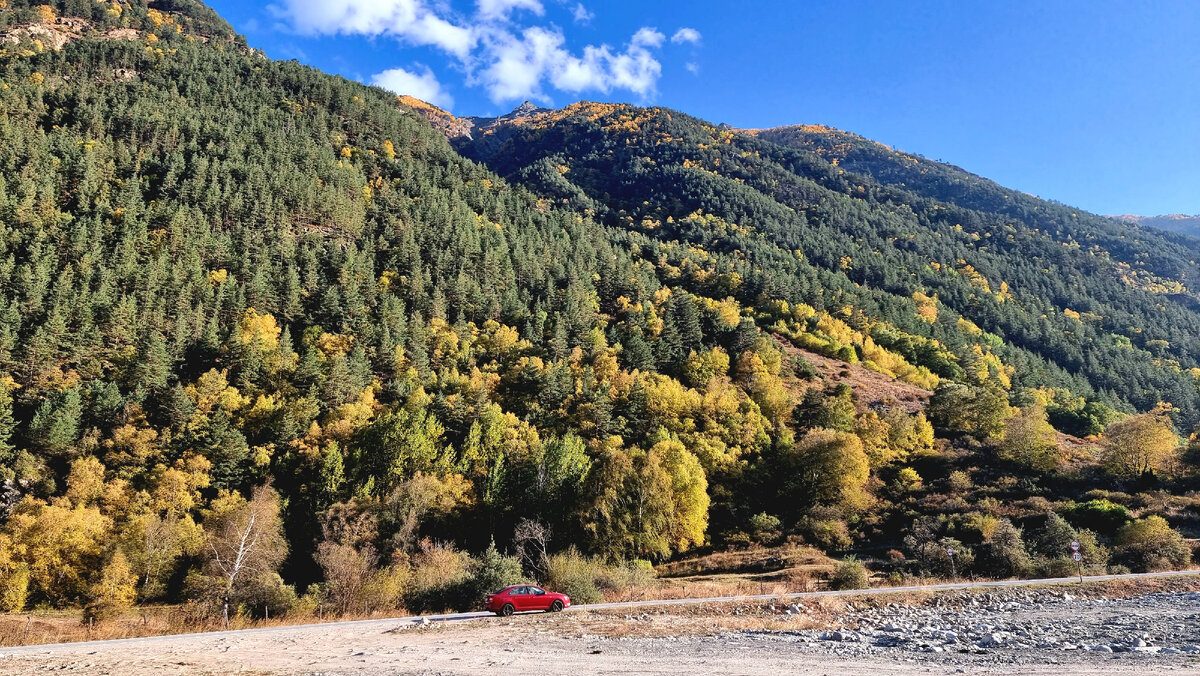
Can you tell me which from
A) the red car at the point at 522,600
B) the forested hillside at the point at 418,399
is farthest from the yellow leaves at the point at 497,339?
the red car at the point at 522,600

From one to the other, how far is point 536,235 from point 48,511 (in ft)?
379

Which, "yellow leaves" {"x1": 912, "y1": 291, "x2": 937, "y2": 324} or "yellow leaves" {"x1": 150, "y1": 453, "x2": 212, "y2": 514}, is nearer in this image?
"yellow leaves" {"x1": 150, "y1": 453, "x2": 212, "y2": 514}

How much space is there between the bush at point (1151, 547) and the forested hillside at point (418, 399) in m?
0.26

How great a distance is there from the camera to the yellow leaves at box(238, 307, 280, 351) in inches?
3201

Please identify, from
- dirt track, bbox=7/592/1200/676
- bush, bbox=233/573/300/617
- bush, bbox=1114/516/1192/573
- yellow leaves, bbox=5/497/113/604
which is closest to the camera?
dirt track, bbox=7/592/1200/676

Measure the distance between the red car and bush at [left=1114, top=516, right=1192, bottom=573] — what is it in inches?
1800

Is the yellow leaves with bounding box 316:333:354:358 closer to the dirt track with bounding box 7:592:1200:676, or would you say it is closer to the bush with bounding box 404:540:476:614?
the bush with bounding box 404:540:476:614

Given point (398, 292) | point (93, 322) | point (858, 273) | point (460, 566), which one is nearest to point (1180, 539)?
point (460, 566)

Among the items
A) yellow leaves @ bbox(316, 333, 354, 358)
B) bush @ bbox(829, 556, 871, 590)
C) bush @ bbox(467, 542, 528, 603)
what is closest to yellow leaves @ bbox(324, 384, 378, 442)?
yellow leaves @ bbox(316, 333, 354, 358)

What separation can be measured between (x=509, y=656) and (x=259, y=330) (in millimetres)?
85730

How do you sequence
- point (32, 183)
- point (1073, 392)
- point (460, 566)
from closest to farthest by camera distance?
point (460, 566) < point (32, 183) < point (1073, 392)

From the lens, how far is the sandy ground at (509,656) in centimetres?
1487

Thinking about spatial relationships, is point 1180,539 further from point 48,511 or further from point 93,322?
point 93,322

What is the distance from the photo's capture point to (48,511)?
5031cm
